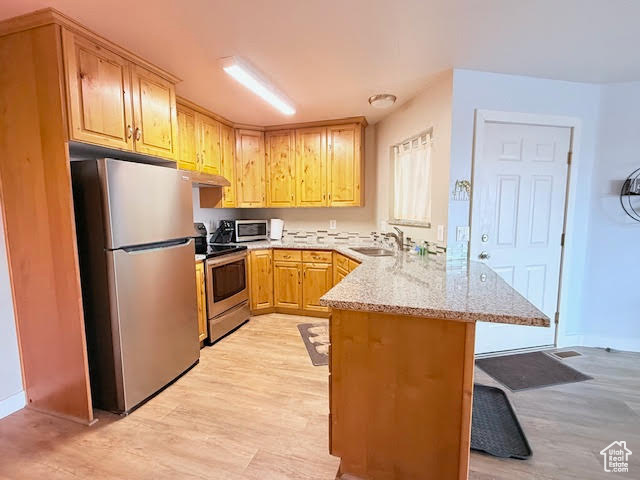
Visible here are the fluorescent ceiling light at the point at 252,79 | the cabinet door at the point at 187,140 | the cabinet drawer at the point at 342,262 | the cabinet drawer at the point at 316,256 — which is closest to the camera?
the fluorescent ceiling light at the point at 252,79

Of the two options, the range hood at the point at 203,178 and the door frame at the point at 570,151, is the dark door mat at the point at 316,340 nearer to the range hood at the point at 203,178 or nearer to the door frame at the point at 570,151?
the door frame at the point at 570,151

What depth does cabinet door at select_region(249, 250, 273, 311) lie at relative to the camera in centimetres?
368

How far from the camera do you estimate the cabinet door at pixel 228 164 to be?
142 inches

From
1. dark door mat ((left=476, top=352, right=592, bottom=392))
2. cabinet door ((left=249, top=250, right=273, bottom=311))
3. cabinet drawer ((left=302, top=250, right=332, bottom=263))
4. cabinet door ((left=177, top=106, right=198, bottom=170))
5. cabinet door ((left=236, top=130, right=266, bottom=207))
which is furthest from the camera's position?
cabinet door ((left=236, top=130, right=266, bottom=207))

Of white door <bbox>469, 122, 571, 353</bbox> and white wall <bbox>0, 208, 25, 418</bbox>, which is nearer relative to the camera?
white wall <bbox>0, 208, 25, 418</bbox>

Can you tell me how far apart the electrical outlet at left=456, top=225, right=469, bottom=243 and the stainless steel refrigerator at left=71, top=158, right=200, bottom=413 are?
2256 millimetres

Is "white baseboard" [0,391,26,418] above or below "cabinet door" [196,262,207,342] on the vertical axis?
below

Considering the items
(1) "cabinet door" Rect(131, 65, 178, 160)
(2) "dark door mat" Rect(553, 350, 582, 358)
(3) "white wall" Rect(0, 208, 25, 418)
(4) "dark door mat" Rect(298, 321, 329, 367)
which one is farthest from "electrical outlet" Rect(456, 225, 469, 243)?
(3) "white wall" Rect(0, 208, 25, 418)

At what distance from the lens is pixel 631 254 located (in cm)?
274

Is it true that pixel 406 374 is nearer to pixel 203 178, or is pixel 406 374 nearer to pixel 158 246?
pixel 158 246

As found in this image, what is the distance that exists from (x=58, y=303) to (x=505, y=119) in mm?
3511

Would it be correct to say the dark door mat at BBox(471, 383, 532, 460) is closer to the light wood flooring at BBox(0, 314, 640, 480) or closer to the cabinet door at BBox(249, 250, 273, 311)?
the light wood flooring at BBox(0, 314, 640, 480)

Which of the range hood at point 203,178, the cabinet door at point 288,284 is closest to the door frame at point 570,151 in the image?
the cabinet door at point 288,284

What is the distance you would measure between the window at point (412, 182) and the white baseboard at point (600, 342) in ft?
5.87
